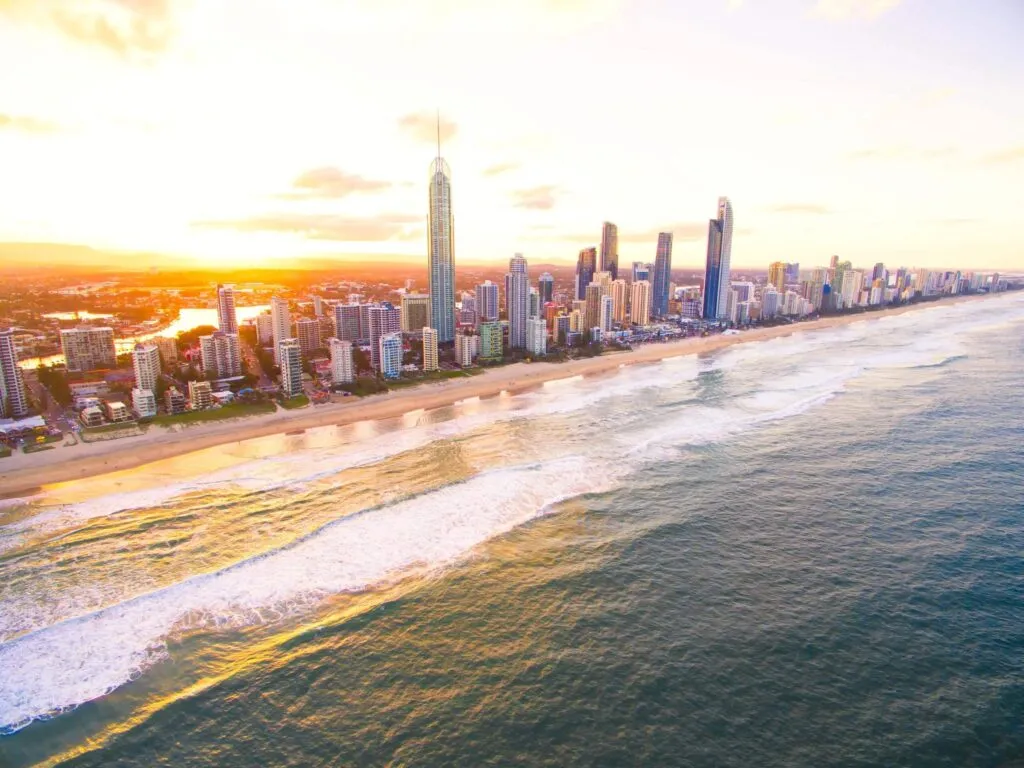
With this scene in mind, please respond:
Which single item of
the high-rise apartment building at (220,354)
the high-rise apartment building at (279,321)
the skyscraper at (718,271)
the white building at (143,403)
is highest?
the skyscraper at (718,271)

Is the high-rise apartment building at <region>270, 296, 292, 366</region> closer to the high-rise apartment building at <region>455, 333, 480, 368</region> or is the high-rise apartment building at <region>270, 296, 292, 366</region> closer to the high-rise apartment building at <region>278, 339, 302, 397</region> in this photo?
the high-rise apartment building at <region>278, 339, 302, 397</region>

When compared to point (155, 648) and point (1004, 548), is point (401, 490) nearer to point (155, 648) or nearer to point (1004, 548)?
point (155, 648)

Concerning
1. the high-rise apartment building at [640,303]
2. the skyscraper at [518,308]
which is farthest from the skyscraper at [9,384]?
the high-rise apartment building at [640,303]

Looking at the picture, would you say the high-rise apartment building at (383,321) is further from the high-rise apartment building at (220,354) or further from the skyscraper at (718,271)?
the skyscraper at (718,271)

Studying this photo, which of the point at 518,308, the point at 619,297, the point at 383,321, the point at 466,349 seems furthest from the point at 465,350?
the point at 619,297

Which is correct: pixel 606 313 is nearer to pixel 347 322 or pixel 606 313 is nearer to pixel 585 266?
pixel 347 322

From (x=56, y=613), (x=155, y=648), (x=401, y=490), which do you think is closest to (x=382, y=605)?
(x=155, y=648)
